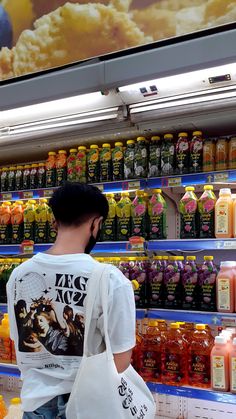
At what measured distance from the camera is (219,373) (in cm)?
250

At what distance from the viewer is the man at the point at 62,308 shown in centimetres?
153

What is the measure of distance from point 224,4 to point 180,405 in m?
2.62

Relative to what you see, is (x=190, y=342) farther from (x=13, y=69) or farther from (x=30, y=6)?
(x=30, y=6)

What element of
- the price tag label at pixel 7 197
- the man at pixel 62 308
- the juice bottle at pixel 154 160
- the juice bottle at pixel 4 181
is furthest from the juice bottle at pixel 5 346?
the man at pixel 62 308

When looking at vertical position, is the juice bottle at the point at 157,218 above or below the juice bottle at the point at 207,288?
above

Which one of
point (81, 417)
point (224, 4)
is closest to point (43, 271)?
point (81, 417)

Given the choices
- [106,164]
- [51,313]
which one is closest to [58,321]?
[51,313]

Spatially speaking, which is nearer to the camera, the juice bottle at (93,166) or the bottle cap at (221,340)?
the bottle cap at (221,340)

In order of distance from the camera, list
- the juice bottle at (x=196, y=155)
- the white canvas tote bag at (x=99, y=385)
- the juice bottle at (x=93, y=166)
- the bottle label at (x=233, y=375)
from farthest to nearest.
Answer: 1. the juice bottle at (x=93, y=166)
2. the juice bottle at (x=196, y=155)
3. the bottle label at (x=233, y=375)
4. the white canvas tote bag at (x=99, y=385)

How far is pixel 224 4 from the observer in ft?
9.57

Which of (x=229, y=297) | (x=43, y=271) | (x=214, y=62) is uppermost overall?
(x=214, y=62)

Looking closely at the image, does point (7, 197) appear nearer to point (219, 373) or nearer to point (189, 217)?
point (189, 217)

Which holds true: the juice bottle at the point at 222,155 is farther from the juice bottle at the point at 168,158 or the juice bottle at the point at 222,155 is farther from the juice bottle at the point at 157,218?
the juice bottle at the point at 157,218

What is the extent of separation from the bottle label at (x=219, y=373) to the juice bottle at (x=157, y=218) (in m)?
0.79
